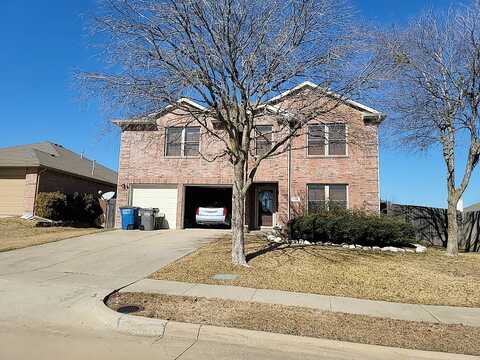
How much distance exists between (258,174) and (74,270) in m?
10.8

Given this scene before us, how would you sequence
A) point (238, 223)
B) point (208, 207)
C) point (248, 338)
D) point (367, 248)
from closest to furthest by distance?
point (248, 338) → point (238, 223) → point (367, 248) → point (208, 207)

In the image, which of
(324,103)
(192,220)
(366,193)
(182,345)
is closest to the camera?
(182,345)

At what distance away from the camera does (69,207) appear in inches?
833

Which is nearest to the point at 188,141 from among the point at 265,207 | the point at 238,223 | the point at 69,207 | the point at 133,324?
the point at 265,207

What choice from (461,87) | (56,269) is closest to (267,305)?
(56,269)

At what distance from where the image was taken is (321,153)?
1873cm

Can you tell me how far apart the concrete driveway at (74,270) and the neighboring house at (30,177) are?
24.1 feet

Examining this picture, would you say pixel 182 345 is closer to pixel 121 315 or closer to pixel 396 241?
pixel 121 315

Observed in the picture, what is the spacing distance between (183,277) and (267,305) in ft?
8.87

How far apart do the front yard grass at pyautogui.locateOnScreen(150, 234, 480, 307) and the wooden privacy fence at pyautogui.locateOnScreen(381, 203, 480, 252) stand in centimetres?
576

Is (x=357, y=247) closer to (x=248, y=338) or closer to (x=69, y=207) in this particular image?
(x=248, y=338)

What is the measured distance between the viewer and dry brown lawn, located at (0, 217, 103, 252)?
13.4m

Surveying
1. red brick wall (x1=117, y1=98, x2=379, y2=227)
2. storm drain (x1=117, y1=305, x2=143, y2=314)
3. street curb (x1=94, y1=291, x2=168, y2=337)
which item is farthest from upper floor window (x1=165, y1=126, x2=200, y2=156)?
street curb (x1=94, y1=291, x2=168, y2=337)

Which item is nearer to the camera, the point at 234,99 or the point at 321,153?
the point at 234,99
